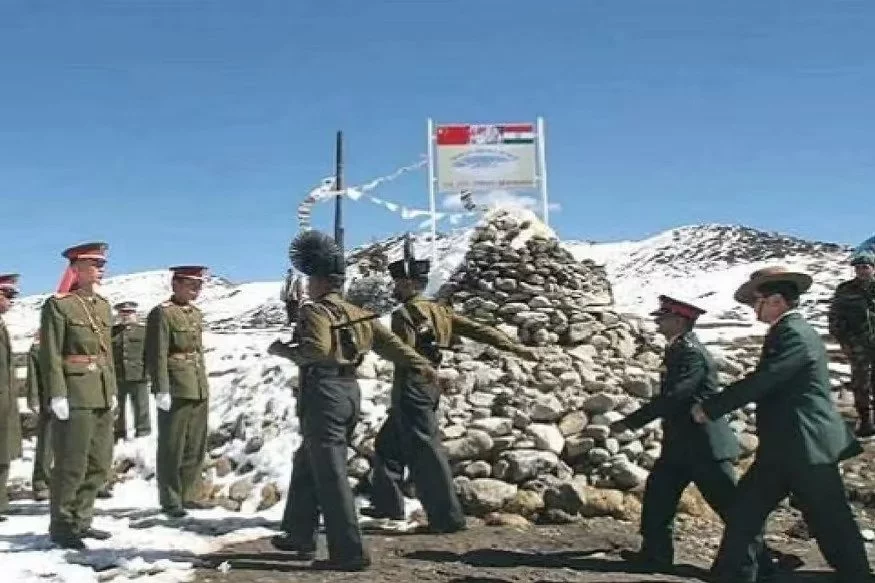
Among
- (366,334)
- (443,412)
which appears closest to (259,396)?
(443,412)

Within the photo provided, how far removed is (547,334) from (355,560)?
5.82 metres

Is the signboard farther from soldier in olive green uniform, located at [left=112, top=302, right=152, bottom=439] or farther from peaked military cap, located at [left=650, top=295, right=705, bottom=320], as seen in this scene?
peaked military cap, located at [left=650, top=295, right=705, bottom=320]

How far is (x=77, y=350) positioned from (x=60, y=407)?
1.63ft

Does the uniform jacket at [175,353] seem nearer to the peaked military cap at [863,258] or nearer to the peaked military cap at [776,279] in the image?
the peaked military cap at [776,279]

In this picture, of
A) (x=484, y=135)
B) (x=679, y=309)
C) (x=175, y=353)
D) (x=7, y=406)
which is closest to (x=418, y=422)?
(x=679, y=309)

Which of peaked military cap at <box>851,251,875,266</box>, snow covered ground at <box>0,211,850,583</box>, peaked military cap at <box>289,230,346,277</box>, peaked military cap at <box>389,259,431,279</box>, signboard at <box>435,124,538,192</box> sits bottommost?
snow covered ground at <box>0,211,850,583</box>

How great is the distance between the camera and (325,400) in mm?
6484

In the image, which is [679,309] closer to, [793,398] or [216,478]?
[793,398]

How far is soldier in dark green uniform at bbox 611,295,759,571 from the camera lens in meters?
6.48

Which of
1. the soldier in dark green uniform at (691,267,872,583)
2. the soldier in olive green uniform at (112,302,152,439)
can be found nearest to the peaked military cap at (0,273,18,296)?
the soldier in olive green uniform at (112,302,152,439)

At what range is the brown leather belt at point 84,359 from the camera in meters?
7.41

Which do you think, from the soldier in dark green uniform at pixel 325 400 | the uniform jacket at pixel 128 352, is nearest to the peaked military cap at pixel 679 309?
the soldier in dark green uniform at pixel 325 400

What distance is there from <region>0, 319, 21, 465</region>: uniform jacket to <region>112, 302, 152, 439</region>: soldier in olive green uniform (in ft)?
9.43

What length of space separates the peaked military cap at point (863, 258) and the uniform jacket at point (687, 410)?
499 cm
